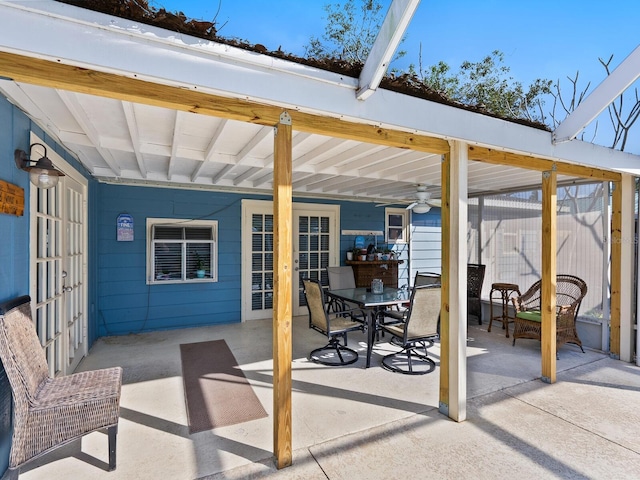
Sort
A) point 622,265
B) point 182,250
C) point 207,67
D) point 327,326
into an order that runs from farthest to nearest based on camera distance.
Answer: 1. point 182,250
2. point 622,265
3. point 327,326
4. point 207,67

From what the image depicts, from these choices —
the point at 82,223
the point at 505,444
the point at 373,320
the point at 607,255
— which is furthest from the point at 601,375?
the point at 82,223

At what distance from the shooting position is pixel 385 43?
1.79 meters

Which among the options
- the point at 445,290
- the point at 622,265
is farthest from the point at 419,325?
the point at 622,265

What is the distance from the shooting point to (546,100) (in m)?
8.91

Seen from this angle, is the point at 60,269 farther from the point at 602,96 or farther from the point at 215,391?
the point at 602,96

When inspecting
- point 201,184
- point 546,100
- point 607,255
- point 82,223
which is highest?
point 546,100

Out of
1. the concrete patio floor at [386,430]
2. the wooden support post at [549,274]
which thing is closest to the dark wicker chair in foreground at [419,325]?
the concrete patio floor at [386,430]

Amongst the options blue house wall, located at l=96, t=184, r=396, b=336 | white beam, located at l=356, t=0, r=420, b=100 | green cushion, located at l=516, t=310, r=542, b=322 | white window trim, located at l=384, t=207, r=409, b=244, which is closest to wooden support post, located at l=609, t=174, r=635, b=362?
green cushion, located at l=516, t=310, r=542, b=322

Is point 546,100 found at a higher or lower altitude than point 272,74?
higher

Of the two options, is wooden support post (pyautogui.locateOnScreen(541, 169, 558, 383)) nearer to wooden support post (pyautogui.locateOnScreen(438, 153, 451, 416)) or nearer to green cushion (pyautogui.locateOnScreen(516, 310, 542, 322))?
green cushion (pyautogui.locateOnScreen(516, 310, 542, 322))

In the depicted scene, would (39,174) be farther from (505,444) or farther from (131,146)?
(505,444)

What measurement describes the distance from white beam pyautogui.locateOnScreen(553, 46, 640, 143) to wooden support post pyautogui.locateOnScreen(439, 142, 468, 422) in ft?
3.70

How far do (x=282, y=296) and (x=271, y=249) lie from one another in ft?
13.5

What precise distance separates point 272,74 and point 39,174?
69.5 inches
